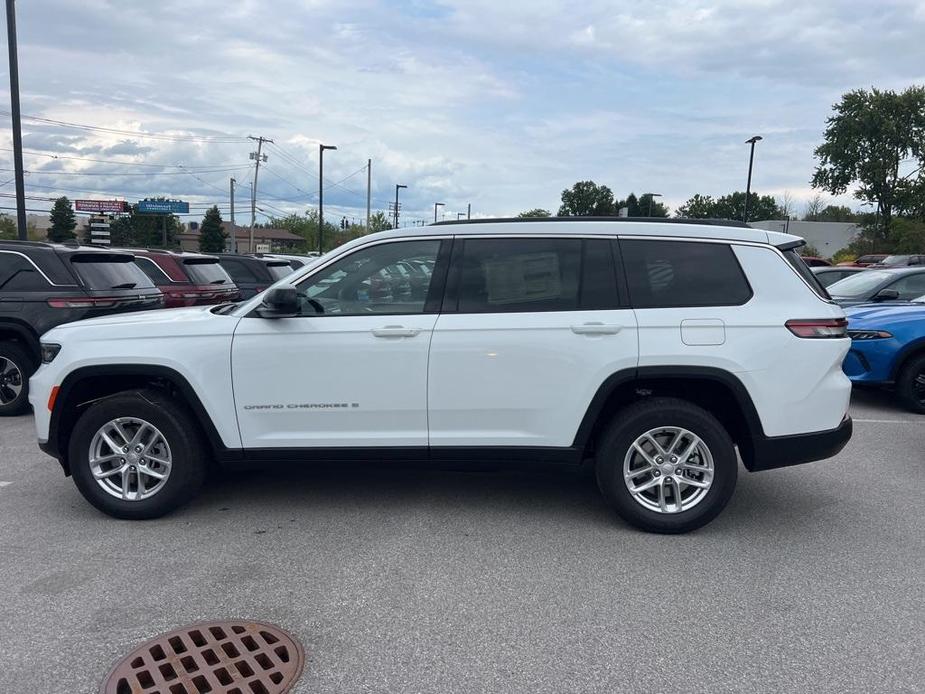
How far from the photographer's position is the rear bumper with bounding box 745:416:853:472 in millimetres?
4297

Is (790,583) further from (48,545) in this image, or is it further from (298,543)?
(48,545)

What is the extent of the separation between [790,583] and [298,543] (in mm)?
2739

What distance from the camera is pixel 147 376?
4578 mm

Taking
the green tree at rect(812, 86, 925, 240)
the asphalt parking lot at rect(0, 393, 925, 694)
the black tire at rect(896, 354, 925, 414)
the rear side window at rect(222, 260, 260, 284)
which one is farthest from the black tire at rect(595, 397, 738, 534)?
the green tree at rect(812, 86, 925, 240)

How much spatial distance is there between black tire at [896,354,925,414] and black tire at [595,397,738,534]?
479 centimetres

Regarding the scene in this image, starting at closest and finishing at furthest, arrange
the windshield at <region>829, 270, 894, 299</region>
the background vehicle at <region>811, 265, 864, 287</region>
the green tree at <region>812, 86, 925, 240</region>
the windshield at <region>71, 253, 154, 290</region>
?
the windshield at <region>71, 253, 154, 290</region>
the windshield at <region>829, 270, 894, 299</region>
the background vehicle at <region>811, 265, 864, 287</region>
the green tree at <region>812, 86, 925, 240</region>

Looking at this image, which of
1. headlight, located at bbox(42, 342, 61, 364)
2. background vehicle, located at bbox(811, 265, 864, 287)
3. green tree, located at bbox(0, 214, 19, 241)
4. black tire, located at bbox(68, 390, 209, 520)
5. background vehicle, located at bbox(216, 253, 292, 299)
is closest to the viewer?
black tire, located at bbox(68, 390, 209, 520)

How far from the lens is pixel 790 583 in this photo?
A: 149 inches

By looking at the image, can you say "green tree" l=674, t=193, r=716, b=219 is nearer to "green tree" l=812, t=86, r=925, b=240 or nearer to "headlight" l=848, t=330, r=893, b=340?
"green tree" l=812, t=86, r=925, b=240

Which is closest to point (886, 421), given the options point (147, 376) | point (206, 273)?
point (147, 376)

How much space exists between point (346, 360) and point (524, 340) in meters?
1.08

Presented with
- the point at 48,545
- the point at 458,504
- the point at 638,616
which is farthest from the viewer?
the point at 458,504

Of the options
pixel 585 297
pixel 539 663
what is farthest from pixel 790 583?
pixel 585 297

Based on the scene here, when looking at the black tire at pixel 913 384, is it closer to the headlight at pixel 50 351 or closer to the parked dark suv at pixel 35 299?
the headlight at pixel 50 351
